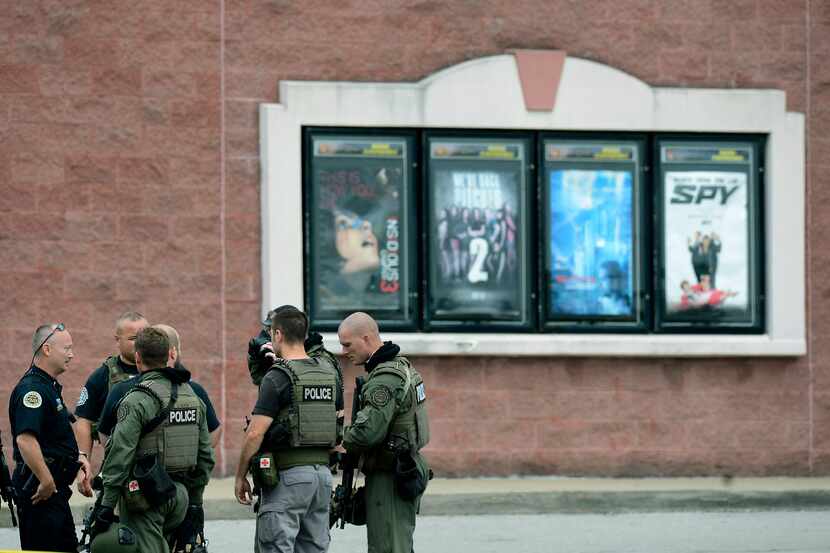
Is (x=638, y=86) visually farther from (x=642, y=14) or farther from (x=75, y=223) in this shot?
(x=75, y=223)

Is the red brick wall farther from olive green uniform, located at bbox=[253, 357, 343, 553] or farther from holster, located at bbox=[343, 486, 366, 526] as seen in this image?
olive green uniform, located at bbox=[253, 357, 343, 553]

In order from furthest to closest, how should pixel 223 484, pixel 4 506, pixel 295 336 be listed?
1. pixel 223 484
2. pixel 4 506
3. pixel 295 336

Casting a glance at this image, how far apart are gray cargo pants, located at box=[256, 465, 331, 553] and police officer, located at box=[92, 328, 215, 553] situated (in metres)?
0.42

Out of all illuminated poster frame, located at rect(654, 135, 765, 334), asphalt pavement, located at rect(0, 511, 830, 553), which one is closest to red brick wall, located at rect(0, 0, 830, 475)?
illuminated poster frame, located at rect(654, 135, 765, 334)

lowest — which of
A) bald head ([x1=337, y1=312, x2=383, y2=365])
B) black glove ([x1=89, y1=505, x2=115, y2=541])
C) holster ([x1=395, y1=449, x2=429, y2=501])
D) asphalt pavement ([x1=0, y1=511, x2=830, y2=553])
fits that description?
asphalt pavement ([x1=0, y1=511, x2=830, y2=553])

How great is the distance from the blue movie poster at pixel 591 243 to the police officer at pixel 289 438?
6.88m

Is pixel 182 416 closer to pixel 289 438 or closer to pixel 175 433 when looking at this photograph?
pixel 175 433

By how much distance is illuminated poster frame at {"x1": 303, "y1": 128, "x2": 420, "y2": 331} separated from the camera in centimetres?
1498

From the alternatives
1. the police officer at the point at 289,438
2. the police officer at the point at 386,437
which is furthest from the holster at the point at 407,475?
the police officer at the point at 289,438

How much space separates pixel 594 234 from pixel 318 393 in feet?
23.8

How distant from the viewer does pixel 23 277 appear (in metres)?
14.4

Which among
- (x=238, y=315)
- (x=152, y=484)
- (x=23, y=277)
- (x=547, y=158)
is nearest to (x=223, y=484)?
(x=238, y=315)

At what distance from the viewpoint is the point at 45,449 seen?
898 centimetres

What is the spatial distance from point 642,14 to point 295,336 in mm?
7723
